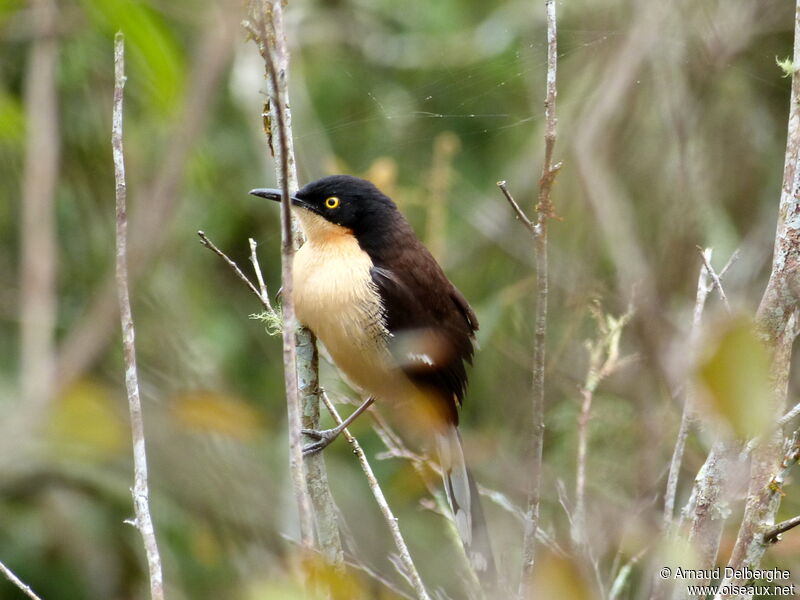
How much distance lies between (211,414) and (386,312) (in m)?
1.03

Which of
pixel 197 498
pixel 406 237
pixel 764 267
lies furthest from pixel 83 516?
pixel 764 267

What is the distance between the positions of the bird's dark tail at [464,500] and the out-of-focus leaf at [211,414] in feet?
2.95

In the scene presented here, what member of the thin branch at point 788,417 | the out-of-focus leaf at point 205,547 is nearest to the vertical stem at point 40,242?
the out-of-focus leaf at point 205,547

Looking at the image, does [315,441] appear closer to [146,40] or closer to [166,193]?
[166,193]

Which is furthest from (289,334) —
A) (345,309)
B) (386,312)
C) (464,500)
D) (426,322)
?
(464,500)

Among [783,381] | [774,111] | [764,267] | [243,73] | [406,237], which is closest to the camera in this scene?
[783,381]

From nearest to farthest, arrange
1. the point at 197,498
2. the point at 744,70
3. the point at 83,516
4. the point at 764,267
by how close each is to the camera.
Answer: the point at 197,498, the point at 83,516, the point at 744,70, the point at 764,267

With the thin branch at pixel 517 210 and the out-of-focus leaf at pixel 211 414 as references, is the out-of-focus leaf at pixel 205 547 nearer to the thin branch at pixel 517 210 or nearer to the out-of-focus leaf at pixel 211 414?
the out-of-focus leaf at pixel 211 414

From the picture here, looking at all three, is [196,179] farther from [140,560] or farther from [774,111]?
[774,111]

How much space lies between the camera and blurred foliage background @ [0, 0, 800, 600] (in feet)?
10.1

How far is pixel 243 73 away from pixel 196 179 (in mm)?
1419

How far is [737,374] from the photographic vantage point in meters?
1.65

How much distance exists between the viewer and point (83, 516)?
455 centimetres

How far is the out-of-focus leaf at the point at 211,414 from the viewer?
10.0ft
